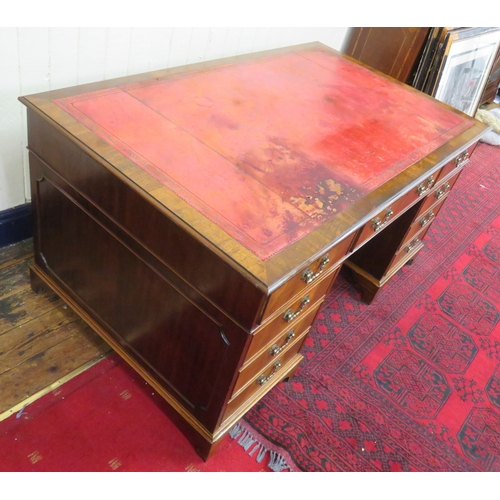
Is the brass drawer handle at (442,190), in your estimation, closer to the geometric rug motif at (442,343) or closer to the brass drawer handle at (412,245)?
the brass drawer handle at (412,245)

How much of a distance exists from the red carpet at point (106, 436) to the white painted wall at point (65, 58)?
815 mm

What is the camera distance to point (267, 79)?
5.81ft

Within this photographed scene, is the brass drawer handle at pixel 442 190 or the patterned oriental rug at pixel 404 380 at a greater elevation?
the brass drawer handle at pixel 442 190

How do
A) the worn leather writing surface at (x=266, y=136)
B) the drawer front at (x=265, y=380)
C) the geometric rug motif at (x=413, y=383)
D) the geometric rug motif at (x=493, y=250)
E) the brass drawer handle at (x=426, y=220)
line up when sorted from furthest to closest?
the geometric rug motif at (x=493, y=250) → the brass drawer handle at (x=426, y=220) → the geometric rug motif at (x=413, y=383) → the drawer front at (x=265, y=380) → the worn leather writing surface at (x=266, y=136)

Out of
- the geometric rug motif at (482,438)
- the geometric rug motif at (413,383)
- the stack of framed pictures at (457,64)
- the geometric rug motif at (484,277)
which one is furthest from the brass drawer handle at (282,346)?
the stack of framed pictures at (457,64)

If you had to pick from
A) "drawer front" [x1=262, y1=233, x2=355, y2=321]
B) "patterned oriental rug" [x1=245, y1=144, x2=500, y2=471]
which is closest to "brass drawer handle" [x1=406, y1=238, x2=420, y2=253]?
"patterned oriental rug" [x1=245, y1=144, x2=500, y2=471]

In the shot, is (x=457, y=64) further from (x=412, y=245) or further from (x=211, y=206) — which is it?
(x=211, y=206)

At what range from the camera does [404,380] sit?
1.87m

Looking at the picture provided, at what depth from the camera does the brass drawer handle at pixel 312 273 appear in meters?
1.16

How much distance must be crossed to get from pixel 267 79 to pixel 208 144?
2.00 ft

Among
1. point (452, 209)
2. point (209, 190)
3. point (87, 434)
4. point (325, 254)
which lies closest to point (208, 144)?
point (209, 190)

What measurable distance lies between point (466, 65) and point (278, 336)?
2373 millimetres

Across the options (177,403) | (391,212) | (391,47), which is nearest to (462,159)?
(391,212)
